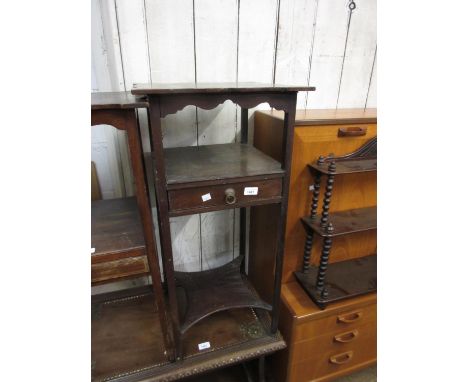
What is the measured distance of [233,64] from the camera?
1181 mm

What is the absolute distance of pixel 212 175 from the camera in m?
0.87

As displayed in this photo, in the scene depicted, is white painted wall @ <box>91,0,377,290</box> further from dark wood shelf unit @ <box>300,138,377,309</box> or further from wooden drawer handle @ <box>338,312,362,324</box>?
wooden drawer handle @ <box>338,312,362,324</box>

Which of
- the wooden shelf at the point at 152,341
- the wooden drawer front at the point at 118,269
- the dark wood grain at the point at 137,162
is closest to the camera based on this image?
the dark wood grain at the point at 137,162

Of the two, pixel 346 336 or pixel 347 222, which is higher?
pixel 347 222

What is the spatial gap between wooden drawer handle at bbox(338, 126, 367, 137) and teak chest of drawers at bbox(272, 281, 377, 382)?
2.25 feet

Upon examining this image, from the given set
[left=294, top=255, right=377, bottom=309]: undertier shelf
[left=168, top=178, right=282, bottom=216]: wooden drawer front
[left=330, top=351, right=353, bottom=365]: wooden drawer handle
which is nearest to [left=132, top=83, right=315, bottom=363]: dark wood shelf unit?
[left=168, top=178, right=282, bottom=216]: wooden drawer front

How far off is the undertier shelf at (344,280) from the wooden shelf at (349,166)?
51cm

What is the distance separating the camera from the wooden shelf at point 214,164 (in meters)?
0.85

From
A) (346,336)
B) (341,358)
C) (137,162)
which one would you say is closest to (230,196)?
(137,162)

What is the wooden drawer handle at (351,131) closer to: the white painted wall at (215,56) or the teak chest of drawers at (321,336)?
the white painted wall at (215,56)

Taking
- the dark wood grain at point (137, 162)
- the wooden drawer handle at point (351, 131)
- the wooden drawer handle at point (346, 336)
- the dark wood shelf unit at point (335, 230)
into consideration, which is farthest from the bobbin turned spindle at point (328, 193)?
the dark wood grain at point (137, 162)

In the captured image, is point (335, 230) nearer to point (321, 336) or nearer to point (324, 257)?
point (324, 257)

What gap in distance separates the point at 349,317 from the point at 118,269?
97 cm
